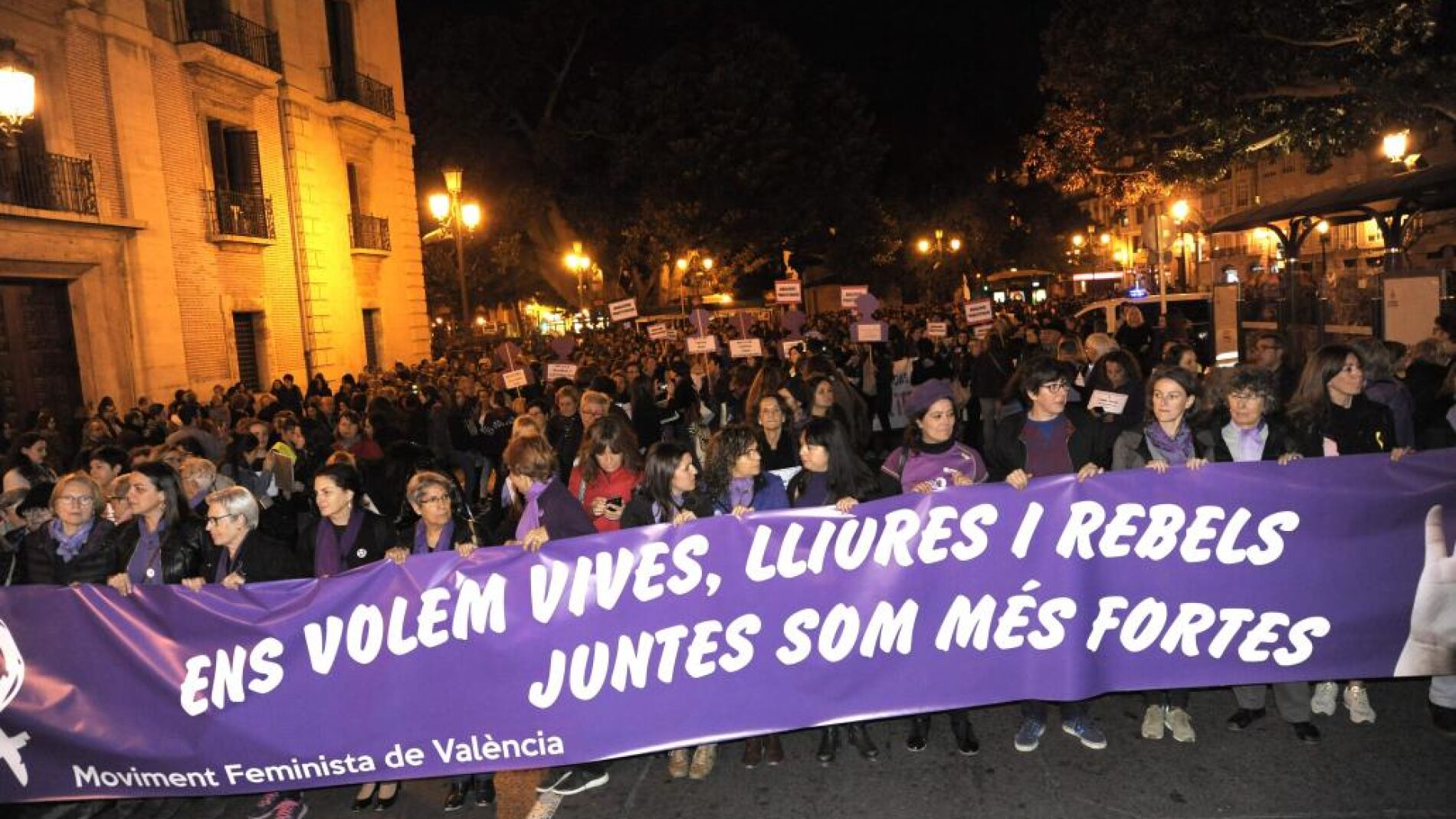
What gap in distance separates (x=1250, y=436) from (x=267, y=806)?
16.6 ft

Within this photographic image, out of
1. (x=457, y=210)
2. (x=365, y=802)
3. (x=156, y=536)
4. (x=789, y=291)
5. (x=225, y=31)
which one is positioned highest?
(x=225, y=31)

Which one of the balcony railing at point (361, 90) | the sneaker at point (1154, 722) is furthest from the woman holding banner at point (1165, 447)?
the balcony railing at point (361, 90)

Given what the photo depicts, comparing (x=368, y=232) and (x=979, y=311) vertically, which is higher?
(x=368, y=232)

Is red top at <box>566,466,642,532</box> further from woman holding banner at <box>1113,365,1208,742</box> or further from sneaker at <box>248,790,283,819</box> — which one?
woman holding banner at <box>1113,365,1208,742</box>

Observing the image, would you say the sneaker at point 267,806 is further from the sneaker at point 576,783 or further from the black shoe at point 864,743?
the black shoe at point 864,743

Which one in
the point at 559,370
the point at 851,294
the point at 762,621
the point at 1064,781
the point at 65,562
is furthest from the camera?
the point at 851,294

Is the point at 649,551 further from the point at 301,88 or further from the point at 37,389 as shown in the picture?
the point at 301,88

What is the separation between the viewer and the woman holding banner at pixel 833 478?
15.7 feet

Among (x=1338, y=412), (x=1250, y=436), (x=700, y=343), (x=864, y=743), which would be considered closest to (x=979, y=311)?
(x=700, y=343)

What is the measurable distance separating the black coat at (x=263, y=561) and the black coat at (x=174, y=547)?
0.58 feet

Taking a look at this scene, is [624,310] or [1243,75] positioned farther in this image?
[624,310]

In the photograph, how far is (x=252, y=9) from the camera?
19844 millimetres

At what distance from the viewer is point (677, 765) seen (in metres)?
4.76

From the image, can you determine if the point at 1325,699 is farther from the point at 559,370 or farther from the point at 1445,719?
the point at 559,370
